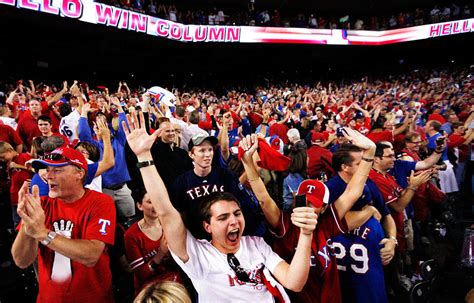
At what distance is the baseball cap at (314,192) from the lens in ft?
6.65

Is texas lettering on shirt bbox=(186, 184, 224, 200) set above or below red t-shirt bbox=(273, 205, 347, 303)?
above

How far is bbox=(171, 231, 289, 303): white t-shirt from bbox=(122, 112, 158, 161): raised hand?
0.56m

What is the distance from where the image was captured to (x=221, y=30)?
17047mm

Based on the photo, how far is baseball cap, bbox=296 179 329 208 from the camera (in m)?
2.03

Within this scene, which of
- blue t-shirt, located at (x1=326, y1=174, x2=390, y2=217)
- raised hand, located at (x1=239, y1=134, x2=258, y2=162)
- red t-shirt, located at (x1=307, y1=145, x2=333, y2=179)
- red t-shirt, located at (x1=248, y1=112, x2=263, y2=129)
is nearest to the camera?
raised hand, located at (x1=239, y1=134, x2=258, y2=162)

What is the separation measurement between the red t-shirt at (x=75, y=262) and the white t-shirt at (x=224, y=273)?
19.4 inches

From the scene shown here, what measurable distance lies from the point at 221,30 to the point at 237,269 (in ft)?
53.6

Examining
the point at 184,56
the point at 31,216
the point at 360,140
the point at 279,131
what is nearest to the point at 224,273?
the point at 31,216

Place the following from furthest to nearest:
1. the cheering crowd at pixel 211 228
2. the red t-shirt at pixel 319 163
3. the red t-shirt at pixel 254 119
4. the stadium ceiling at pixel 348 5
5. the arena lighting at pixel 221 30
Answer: the stadium ceiling at pixel 348 5 < the arena lighting at pixel 221 30 < the red t-shirt at pixel 254 119 < the red t-shirt at pixel 319 163 < the cheering crowd at pixel 211 228

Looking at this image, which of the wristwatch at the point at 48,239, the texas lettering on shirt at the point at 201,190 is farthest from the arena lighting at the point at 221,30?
the wristwatch at the point at 48,239

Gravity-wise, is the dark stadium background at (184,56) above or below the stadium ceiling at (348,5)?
below

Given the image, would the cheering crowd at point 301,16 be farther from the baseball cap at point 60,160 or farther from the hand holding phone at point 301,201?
the hand holding phone at point 301,201

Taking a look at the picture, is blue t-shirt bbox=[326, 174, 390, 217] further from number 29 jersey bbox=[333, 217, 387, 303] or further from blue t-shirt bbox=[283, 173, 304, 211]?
blue t-shirt bbox=[283, 173, 304, 211]

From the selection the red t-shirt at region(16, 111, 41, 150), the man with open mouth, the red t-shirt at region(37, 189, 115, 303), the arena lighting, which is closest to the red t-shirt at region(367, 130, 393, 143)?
the man with open mouth
